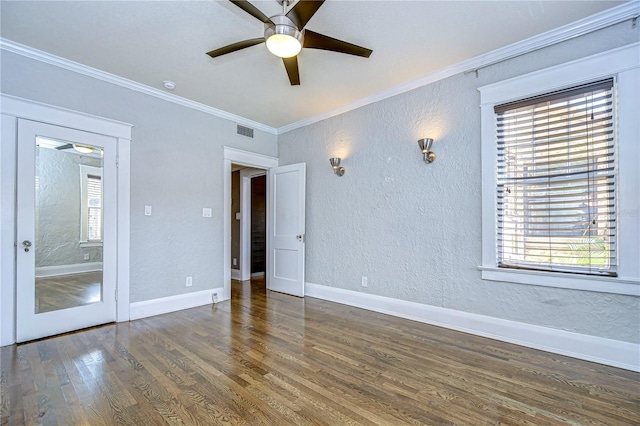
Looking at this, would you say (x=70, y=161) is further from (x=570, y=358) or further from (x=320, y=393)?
(x=570, y=358)

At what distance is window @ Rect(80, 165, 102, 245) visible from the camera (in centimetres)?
318

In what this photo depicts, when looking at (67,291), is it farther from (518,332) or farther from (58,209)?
(518,332)

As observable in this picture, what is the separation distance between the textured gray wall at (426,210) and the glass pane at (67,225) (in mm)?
2786

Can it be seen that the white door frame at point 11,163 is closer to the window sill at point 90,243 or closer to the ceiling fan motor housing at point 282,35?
the window sill at point 90,243

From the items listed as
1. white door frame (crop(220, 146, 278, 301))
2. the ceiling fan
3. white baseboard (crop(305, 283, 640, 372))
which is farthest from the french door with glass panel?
white baseboard (crop(305, 283, 640, 372))

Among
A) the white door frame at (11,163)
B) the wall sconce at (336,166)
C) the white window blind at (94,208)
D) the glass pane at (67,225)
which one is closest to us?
the white door frame at (11,163)

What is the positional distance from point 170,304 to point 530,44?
4.87m

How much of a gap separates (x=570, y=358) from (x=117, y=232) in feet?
15.3

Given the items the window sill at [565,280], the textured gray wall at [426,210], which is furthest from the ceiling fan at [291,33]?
the window sill at [565,280]

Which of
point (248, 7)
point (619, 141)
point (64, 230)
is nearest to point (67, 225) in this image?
point (64, 230)

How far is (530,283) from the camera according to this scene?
2.73 m

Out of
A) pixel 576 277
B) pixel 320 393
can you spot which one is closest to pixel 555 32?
pixel 576 277

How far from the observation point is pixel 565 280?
8.40ft

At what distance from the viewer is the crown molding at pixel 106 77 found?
110 inches
